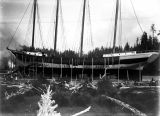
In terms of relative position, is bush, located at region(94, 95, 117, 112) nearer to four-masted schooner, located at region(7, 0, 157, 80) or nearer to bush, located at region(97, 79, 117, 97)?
bush, located at region(97, 79, 117, 97)

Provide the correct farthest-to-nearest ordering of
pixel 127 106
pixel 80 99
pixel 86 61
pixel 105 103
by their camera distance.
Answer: pixel 86 61 → pixel 80 99 → pixel 105 103 → pixel 127 106

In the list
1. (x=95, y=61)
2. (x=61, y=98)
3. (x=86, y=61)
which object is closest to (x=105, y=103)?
(x=61, y=98)

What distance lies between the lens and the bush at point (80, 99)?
536cm

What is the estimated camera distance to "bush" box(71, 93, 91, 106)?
536 cm

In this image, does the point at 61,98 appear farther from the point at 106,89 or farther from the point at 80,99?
the point at 106,89

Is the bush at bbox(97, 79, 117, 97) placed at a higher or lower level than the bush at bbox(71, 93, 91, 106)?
higher

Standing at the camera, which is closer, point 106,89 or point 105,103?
point 105,103

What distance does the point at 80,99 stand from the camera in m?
5.47

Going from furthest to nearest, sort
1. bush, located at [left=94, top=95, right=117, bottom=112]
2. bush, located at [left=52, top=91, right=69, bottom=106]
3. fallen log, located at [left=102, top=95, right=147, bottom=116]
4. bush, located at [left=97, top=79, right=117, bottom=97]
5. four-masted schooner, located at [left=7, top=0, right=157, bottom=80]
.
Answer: four-masted schooner, located at [left=7, top=0, right=157, bottom=80] < bush, located at [left=97, top=79, right=117, bottom=97] < bush, located at [left=52, top=91, right=69, bottom=106] < bush, located at [left=94, top=95, right=117, bottom=112] < fallen log, located at [left=102, top=95, right=147, bottom=116]

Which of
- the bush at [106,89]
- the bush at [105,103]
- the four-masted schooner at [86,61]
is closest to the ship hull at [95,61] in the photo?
the four-masted schooner at [86,61]

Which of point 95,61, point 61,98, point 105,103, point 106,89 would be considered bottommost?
point 105,103

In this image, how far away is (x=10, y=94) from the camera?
5148 millimetres

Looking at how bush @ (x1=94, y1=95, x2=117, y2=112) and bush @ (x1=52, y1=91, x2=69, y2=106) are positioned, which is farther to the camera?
bush @ (x1=52, y1=91, x2=69, y2=106)

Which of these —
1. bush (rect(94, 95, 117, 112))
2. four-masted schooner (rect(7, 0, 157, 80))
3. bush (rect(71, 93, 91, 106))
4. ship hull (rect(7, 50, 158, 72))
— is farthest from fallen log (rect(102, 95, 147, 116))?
ship hull (rect(7, 50, 158, 72))
